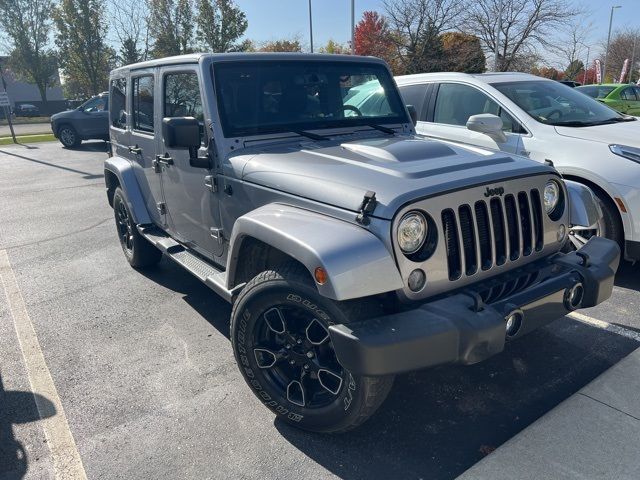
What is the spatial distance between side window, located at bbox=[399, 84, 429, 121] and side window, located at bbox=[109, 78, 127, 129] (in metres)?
3.19

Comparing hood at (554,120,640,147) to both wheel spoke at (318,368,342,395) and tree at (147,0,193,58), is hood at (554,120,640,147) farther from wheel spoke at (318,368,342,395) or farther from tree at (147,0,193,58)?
tree at (147,0,193,58)

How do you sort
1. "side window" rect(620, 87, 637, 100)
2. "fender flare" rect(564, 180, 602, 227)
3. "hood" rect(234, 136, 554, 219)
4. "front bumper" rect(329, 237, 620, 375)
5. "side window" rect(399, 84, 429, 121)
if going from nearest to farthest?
"front bumper" rect(329, 237, 620, 375) < "hood" rect(234, 136, 554, 219) < "fender flare" rect(564, 180, 602, 227) < "side window" rect(399, 84, 429, 121) < "side window" rect(620, 87, 637, 100)

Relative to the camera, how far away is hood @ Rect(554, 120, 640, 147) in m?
4.82

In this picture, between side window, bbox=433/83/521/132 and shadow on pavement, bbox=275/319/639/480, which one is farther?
side window, bbox=433/83/521/132

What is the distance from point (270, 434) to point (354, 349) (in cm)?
100

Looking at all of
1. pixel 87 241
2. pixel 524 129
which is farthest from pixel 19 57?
pixel 524 129

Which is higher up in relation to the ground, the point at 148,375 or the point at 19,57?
the point at 19,57

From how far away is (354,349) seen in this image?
2246 millimetres

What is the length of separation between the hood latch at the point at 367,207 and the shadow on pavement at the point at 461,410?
3.51ft

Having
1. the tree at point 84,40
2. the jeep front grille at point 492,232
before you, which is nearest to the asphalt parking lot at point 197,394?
the jeep front grille at point 492,232

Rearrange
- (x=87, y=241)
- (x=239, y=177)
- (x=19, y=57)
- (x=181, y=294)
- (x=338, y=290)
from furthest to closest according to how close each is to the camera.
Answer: (x=19, y=57)
(x=87, y=241)
(x=181, y=294)
(x=239, y=177)
(x=338, y=290)

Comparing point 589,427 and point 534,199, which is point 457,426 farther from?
point 534,199

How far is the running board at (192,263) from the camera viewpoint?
3.33 meters

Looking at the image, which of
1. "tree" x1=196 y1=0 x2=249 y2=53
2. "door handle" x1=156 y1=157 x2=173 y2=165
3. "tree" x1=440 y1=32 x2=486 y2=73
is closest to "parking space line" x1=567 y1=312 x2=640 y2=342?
"door handle" x1=156 y1=157 x2=173 y2=165
